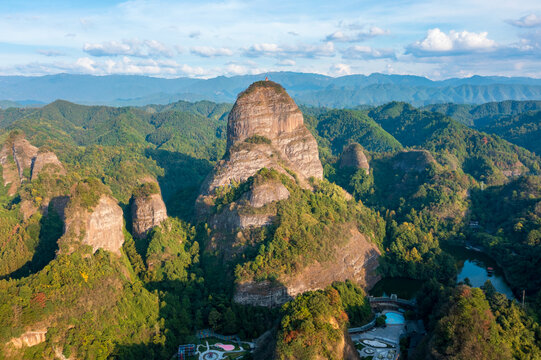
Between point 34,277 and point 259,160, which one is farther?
point 259,160

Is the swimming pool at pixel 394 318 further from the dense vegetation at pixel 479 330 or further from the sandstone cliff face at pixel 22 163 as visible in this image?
the sandstone cliff face at pixel 22 163

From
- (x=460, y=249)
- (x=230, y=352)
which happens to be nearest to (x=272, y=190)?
(x=230, y=352)

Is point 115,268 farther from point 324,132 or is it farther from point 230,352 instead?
point 324,132

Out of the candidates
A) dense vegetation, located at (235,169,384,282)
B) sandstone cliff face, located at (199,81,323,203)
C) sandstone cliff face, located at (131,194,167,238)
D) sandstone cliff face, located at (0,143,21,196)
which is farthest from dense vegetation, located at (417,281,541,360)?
sandstone cliff face, located at (0,143,21,196)

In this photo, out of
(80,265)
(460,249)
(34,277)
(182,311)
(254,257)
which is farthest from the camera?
(460,249)

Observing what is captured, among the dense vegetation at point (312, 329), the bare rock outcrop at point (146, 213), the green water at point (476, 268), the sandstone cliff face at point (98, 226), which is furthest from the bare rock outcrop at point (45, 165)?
the green water at point (476, 268)

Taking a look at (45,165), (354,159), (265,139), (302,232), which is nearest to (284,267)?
(302,232)

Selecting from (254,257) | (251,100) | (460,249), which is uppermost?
(251,100)
